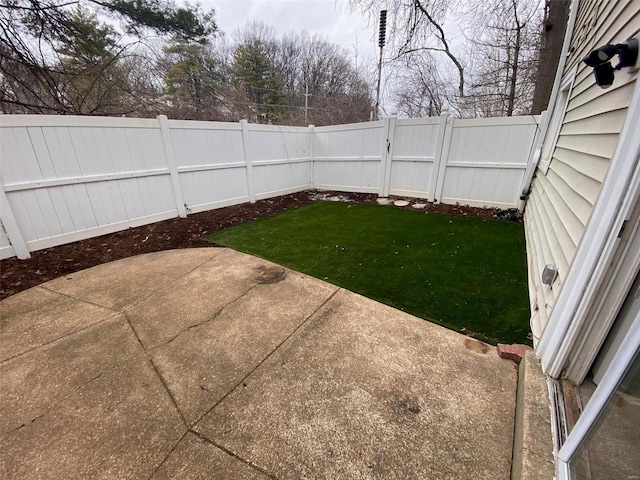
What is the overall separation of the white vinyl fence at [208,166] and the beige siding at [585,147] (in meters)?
2.28

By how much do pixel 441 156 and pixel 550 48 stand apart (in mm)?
3281

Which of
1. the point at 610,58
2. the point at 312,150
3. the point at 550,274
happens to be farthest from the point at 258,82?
the point at 550,274

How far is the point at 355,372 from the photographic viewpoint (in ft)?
5.69

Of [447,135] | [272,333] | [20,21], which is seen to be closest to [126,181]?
[20,21]

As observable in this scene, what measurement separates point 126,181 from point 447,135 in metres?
5.86

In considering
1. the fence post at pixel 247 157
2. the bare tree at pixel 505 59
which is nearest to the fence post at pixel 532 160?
the bare tree at pixel 505 59

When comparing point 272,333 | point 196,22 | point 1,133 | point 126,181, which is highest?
point 196,22

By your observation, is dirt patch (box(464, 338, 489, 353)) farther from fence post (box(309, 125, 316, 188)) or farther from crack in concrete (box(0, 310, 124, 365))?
fence post (box(309, 125, 316, 188))

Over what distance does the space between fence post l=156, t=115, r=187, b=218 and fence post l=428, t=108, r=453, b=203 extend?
508 centimetres

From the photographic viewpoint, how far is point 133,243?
13.0 ft

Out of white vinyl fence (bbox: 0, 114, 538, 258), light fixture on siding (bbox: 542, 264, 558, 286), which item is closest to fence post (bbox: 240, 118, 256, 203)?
white vinyl fence (bbox: 0, 114, 538, 258)

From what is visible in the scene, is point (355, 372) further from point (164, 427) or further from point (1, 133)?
point (1, 133)

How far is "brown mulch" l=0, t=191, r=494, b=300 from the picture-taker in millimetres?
3050

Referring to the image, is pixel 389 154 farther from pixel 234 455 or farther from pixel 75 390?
pixel 75 390
